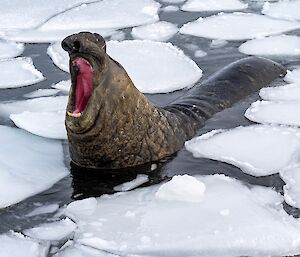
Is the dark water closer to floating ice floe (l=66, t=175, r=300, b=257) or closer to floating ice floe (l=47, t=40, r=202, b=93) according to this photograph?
→ floating ice floe (l=66, t=175, r=300, b=257)

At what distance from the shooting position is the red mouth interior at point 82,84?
3.82 metres

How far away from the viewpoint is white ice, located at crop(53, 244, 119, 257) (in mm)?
3238

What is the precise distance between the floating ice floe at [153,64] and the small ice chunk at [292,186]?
1.69m

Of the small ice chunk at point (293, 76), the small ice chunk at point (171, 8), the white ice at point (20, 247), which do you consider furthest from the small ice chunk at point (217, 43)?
the white ice at point (20, 247)

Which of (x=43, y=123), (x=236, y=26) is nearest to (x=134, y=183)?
(x=43, y=123)

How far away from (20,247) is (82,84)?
0.97 m

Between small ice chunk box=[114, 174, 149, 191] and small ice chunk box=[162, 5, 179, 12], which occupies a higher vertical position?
small ice chunk box=[114, 174, 149, 191]

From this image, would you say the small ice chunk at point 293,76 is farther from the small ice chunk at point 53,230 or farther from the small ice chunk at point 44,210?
the small ice chunk at point 53,230

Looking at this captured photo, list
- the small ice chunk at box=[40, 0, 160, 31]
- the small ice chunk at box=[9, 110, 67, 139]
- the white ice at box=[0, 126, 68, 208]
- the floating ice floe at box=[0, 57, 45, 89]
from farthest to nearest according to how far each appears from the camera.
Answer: the small ice chunk at box=[40, 0, 160, 31], the floating ice floe at box=[0, 57, 45, 89], the small ice chunk at box=[9, 110, 67, 139], the white ice at box=[0, 126, 68, 208]

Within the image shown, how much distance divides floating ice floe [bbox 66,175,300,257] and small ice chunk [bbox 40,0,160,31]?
3936 mm

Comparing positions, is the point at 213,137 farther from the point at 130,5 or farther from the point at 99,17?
the point at 130,5

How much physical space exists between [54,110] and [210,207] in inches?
73.6

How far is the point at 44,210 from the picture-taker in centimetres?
373

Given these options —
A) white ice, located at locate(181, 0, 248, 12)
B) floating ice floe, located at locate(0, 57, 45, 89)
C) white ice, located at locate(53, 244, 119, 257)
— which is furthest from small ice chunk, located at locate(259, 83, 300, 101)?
white ice, located at locate(181, 0, 248, 12)
